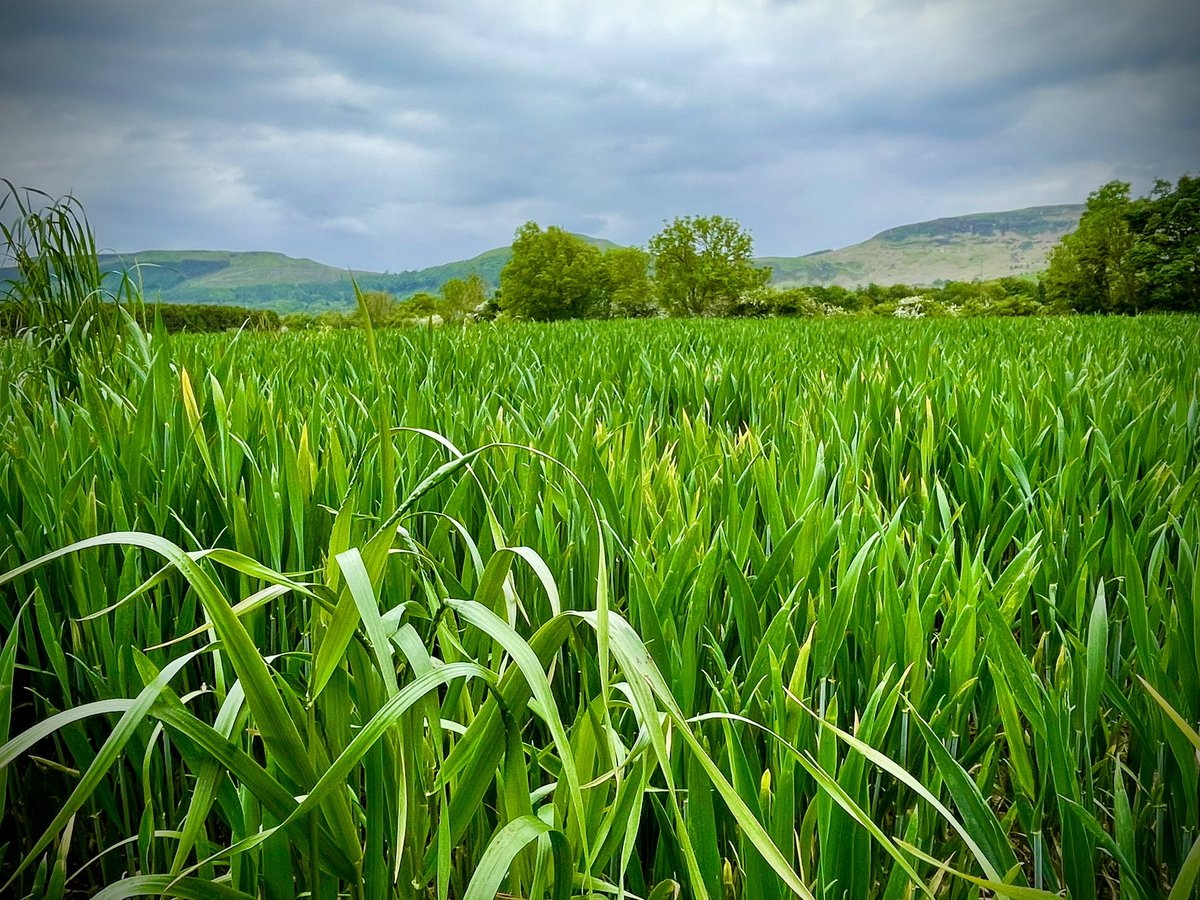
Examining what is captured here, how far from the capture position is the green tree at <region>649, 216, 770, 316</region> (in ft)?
129

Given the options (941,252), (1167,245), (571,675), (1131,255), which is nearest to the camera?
(571,675)

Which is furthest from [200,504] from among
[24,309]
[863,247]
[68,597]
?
[863,247]

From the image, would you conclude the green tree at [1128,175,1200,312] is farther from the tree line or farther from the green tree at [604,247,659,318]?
the green tree at [604,247,659,318]

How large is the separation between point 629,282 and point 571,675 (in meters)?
50.0

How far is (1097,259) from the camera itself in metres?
37.2

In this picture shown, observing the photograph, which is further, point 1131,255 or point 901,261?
point 901,261

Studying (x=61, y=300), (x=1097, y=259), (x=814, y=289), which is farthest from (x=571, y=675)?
(x=814, y=289)

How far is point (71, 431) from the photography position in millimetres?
1163

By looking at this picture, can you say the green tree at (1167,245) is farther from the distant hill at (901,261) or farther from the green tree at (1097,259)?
the distant hill at (901,261)

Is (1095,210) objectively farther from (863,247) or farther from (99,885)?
(863,247)

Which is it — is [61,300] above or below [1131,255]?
below

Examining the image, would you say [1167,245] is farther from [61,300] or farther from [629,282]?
[61,300]

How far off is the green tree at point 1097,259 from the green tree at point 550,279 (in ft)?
84.7

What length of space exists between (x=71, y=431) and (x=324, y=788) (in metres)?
1.08
